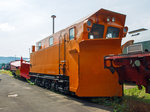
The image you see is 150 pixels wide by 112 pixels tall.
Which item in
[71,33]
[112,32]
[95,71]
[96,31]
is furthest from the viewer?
[71,33]

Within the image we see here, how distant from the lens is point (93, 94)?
6688 millimetres

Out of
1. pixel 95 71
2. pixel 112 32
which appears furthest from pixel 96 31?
pixel 95 71

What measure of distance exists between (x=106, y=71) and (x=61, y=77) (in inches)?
101

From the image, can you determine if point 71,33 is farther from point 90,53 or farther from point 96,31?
point 90,53

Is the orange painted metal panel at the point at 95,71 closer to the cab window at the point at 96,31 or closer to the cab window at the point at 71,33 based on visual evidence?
the cab window at the point at 96,31

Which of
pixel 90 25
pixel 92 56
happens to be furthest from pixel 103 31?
pixel 92 56

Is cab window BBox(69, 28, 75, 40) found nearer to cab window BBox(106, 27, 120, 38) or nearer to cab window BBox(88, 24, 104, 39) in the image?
cab window BBox(88, 24, 104, 39)

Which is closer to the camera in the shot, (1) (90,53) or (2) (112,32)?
(1) (90,53)

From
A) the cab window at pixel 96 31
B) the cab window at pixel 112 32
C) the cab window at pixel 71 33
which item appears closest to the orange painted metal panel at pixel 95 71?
the cab window at pixel 96 31

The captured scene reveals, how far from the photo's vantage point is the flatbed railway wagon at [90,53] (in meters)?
6.67

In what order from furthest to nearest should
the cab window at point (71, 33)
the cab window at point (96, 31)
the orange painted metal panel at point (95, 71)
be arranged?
the cab window at point (71, 33) < the cab window at point (96, 31) < the orange painted metal panel at point (95, 71)

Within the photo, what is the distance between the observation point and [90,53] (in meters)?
6.76

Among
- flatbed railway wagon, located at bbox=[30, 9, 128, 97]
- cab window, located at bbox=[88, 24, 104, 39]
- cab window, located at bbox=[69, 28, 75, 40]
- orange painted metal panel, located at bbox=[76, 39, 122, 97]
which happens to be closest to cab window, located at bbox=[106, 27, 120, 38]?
flatbed railway wagon, located at bbox=[30, 9, 128, 97]

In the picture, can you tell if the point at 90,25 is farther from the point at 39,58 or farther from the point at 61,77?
the point at 39,58
